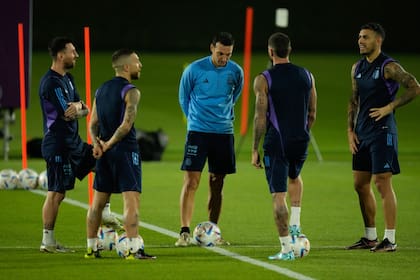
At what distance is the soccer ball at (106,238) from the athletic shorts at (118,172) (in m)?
0.75

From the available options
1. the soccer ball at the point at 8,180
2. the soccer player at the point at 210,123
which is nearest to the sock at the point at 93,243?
the soccer player at the point at 210,123

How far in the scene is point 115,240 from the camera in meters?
11.8

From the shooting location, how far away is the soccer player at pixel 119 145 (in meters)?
11.0

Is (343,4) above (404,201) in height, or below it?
above

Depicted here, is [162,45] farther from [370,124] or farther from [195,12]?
[370,124]

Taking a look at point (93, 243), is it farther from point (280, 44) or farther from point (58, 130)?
point (280, 44)

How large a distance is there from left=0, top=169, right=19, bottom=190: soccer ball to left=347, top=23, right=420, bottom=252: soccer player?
728 cm

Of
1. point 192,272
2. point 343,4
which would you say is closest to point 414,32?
point 343,4

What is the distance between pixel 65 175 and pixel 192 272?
216cm

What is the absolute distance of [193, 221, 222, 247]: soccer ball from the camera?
40.0ft

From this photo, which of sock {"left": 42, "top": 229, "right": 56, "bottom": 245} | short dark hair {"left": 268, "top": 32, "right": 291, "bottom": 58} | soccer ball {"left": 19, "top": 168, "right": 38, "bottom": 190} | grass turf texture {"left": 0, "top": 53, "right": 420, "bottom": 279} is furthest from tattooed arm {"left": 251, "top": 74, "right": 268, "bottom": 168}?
soccer ball {"left": 19, "top": 168, "right": 38, "bottom": 190}

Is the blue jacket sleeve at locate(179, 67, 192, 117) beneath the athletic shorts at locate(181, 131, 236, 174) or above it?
above

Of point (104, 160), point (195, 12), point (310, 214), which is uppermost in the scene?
point (195, 12)

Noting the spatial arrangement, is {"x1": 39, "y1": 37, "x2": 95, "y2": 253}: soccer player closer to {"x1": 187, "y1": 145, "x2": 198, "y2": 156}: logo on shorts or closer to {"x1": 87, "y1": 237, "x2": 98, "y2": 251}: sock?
{"x1": 87, "y1": 237, "x2": 98, "y2": 251}: sock
